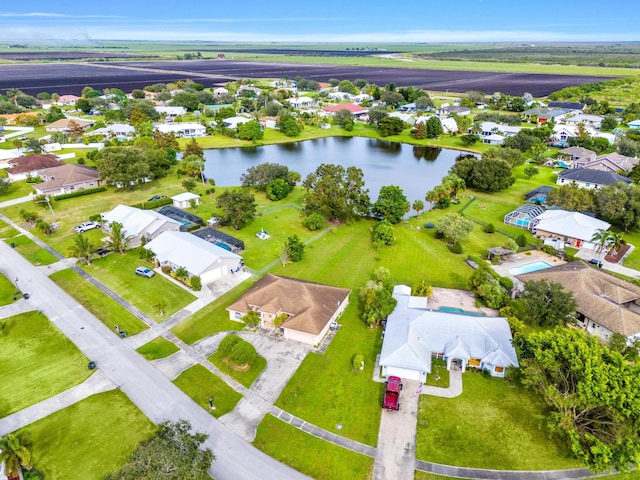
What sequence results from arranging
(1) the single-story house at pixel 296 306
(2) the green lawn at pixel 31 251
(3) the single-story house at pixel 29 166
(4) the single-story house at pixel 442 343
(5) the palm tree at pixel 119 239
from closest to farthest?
(4) the single-story house at pixel 442 343
(1) the single-story house at pixel 296 306
(2) the green lawn at pixel 31 251
(5) the palm tree at pixel 119 239
(3) the single-story house at pixel 29 166

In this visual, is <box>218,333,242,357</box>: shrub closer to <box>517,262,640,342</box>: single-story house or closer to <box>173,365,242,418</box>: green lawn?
<box>173,365,242,418</box>: green lawn

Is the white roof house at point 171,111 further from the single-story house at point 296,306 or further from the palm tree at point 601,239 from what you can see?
the palm tree at point 601,239

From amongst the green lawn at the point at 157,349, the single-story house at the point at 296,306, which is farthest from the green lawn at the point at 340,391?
the green lawn at the point at 157,349

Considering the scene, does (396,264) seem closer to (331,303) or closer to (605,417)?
(331,303)

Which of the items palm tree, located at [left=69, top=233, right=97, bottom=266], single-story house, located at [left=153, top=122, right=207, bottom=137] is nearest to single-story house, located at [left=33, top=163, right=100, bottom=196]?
palm tree, located at [left=69, top=233, right=97, bottom=266]

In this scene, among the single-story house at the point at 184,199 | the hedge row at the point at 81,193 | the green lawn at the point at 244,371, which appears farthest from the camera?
the hedge row at the point at 81,193
